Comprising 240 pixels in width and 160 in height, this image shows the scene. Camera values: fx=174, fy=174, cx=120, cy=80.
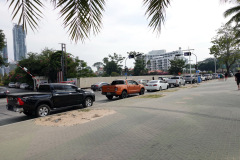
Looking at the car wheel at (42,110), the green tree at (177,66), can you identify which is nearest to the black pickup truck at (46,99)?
the car wheel at (42,110)

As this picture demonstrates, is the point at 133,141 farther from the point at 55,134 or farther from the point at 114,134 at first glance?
the point at 55,134

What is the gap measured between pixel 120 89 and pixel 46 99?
22.2 ft

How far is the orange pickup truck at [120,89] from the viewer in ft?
45.6

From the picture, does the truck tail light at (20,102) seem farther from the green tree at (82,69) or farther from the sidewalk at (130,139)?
the green tree at (82,69)

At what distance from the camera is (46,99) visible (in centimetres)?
835

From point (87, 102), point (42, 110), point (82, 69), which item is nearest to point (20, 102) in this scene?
point (42, 110)

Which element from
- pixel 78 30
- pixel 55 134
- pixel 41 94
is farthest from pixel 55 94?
pixel 78 30

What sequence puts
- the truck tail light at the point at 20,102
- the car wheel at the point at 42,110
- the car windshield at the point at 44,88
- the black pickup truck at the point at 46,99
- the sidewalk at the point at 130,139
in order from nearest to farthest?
the sidewalk at the point at 130,139 < the truck tail light at the point at 20,102 < the black pickup truck at the point at 46,99 < the car wheel at the point at 42,110 < the car windshield at the point at 44,88

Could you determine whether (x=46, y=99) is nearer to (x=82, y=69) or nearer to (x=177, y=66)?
(x=82, y=69)

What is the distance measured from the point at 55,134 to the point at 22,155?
145cm

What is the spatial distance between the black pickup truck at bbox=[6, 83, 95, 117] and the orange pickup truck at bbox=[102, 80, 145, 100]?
11.1ft

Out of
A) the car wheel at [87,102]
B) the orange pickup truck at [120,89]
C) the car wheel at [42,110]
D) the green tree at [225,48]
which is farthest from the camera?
the green tree at [225,48]

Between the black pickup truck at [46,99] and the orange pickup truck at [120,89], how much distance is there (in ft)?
11.1

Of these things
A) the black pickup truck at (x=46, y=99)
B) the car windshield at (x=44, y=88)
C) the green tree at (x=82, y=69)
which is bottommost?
the black pickup truck at (x=46, y=99)
